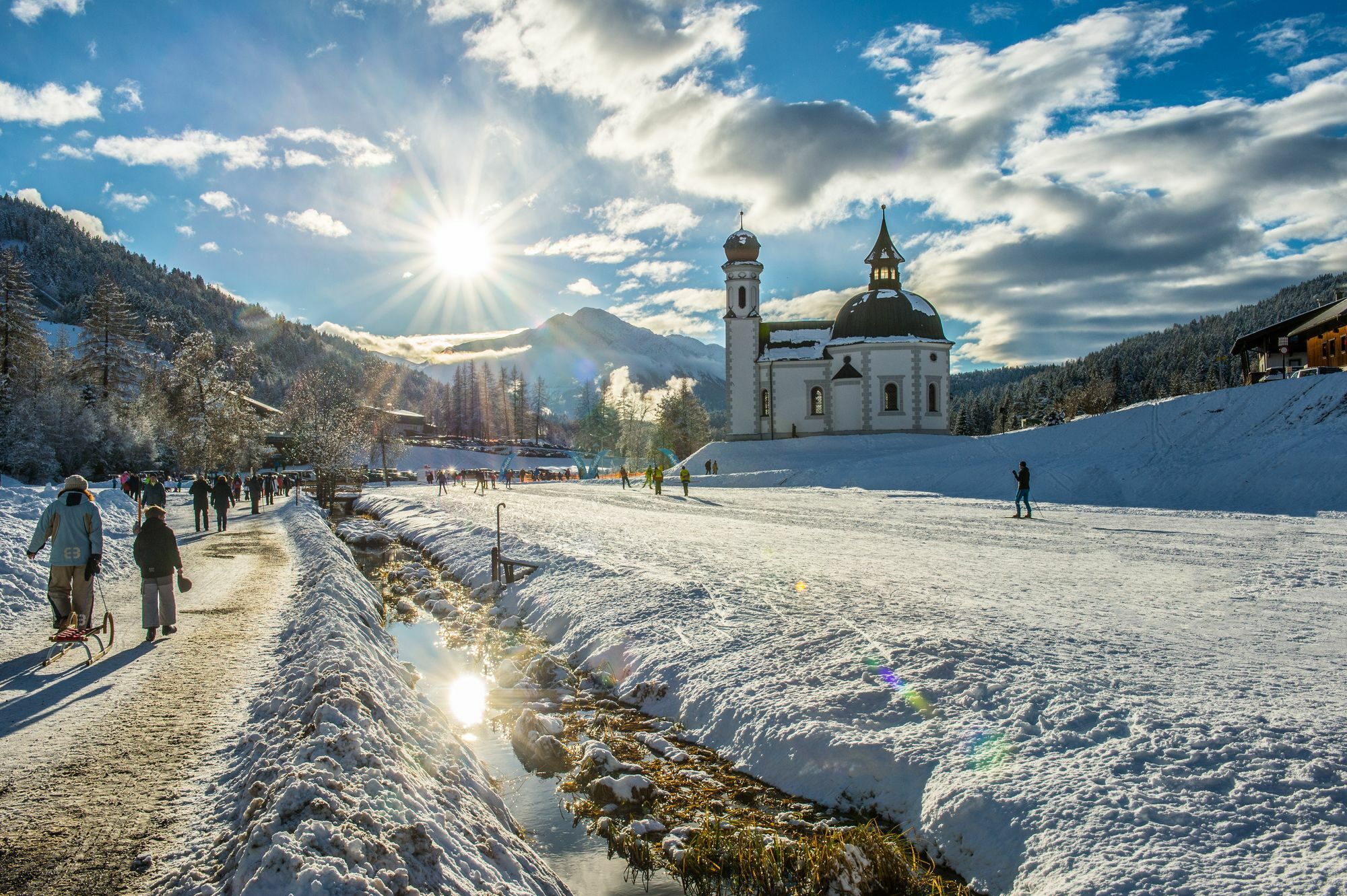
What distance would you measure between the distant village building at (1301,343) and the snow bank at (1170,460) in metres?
9.09

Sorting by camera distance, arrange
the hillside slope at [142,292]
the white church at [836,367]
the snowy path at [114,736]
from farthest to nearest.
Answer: the hillside slope at [142,292]
the white church at [836,367]
the snowy path at [114,736]

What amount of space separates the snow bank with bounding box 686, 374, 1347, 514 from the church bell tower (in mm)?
16613

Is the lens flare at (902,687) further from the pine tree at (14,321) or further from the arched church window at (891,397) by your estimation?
the pine tree at (14,321)

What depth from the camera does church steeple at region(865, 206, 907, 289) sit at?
66.0 meters

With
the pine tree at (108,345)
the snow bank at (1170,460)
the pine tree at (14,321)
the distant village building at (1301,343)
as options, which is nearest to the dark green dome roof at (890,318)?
the snow bank at (1170,460)

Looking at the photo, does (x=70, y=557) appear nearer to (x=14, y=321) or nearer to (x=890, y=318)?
(x=890, y=318)

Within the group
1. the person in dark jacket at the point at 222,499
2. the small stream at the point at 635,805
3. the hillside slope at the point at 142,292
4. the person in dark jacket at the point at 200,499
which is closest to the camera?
the small stream at the point at 635,805

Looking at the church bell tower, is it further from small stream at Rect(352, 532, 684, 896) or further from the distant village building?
small stream at Rect(352, 532, 684, 896)

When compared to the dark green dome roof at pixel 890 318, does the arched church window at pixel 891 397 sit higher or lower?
lower

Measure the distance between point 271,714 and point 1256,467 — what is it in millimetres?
32749

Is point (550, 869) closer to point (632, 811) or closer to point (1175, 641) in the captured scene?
point (632, 811)

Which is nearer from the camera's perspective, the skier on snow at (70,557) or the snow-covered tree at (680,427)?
the skier on snow at (70,557)

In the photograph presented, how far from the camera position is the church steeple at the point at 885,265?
217 ft

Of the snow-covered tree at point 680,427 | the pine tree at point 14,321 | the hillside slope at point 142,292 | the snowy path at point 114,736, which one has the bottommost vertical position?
the snowy path at point 114,736
